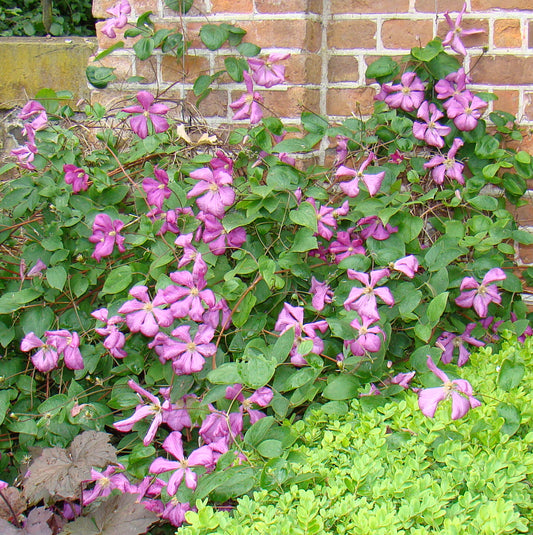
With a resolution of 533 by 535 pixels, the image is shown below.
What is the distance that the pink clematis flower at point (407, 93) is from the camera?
69.0 inches

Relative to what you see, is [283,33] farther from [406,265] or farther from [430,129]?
[406,265]

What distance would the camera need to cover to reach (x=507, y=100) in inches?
71.2

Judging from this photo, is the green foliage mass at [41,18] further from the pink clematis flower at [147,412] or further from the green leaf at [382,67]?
the pink clematis flower at [147,412]

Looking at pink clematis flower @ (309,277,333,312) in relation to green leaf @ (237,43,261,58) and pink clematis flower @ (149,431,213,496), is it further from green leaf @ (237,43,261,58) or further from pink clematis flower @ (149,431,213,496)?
green leaf @ (237,43,261,58)

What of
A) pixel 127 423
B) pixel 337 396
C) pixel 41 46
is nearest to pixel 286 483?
pixel 337 396

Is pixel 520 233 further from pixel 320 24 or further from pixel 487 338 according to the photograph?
pixel 320 24

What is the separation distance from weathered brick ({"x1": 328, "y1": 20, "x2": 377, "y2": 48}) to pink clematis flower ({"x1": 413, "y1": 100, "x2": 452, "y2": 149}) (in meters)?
0.27

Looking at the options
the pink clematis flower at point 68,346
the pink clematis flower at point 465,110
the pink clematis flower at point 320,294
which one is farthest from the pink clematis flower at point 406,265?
the pink clematis flower at point 68,346

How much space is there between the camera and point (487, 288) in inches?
60.4

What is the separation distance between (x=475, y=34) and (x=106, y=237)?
1195 mm

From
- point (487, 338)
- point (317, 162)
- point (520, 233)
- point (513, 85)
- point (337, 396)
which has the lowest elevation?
point (487, 338)

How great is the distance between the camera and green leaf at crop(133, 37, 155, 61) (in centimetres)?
183

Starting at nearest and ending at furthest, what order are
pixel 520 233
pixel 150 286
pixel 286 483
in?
pixel 286 483, pixel 150 286, pixel 520 233

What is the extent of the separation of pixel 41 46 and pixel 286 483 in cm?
201
